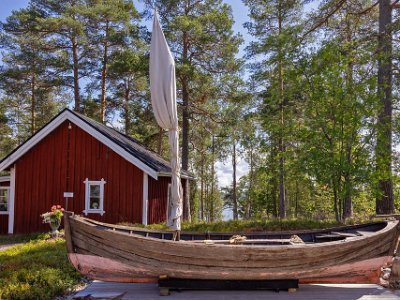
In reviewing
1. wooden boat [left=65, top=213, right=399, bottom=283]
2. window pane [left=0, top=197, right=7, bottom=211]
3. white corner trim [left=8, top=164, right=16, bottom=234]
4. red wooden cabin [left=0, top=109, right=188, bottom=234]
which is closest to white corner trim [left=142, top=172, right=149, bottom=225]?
red wooden cabin [left=0, top=109, right=188, bottom=234]

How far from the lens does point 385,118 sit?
416 inches

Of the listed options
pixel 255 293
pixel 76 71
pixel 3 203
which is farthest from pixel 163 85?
pixel 76 71

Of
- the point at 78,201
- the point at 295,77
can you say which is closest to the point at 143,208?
the point at 78,201

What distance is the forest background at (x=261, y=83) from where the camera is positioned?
34.1ft

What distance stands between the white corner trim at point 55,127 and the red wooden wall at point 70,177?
0.21 meters

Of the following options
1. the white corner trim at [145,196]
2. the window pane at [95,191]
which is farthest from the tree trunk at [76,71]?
the white corner trim at [145,196]

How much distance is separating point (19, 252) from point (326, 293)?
709 centimetres

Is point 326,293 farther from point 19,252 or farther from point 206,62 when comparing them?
point 206,62

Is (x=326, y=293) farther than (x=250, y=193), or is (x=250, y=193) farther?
(x=250, y=193)

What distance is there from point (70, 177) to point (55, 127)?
1958 mm

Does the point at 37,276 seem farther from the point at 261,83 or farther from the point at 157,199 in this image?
the point at 261,83

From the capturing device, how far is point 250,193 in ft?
116

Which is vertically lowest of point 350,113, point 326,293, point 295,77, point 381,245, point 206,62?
point 326,293

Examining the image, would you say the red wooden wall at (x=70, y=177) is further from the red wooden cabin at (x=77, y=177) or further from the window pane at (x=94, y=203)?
the window pane at (x=94, y=203)
